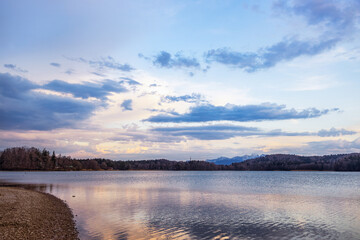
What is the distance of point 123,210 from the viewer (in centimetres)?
3225

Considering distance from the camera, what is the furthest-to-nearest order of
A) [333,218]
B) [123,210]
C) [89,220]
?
[123,210] < [333,218] < [89,220]

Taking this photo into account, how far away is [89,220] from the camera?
26.6 metres

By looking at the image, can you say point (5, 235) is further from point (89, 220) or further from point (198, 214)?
point (198, 214)

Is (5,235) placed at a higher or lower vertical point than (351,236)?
higher

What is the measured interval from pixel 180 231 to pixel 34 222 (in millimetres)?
12096

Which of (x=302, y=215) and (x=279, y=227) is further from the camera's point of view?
(x=302, y=215)

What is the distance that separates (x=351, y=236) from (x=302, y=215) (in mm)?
8840

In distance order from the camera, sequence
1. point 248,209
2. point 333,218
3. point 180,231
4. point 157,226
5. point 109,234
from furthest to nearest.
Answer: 1. point 248,209
2. point 333,218
3. point 157,226
4. point 180,231
5. point 109,234

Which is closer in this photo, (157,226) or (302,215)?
(157,226)

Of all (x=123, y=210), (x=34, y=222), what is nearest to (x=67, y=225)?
(x=34, y=222)

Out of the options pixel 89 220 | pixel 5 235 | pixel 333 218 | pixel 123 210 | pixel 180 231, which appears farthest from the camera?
pixel 123 210

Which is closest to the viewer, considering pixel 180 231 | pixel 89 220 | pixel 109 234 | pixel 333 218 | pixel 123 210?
pixel 109 234

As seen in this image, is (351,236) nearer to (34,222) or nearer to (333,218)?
(333,218)

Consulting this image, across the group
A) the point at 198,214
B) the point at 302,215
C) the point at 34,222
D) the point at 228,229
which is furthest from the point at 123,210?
the point at 302,215
